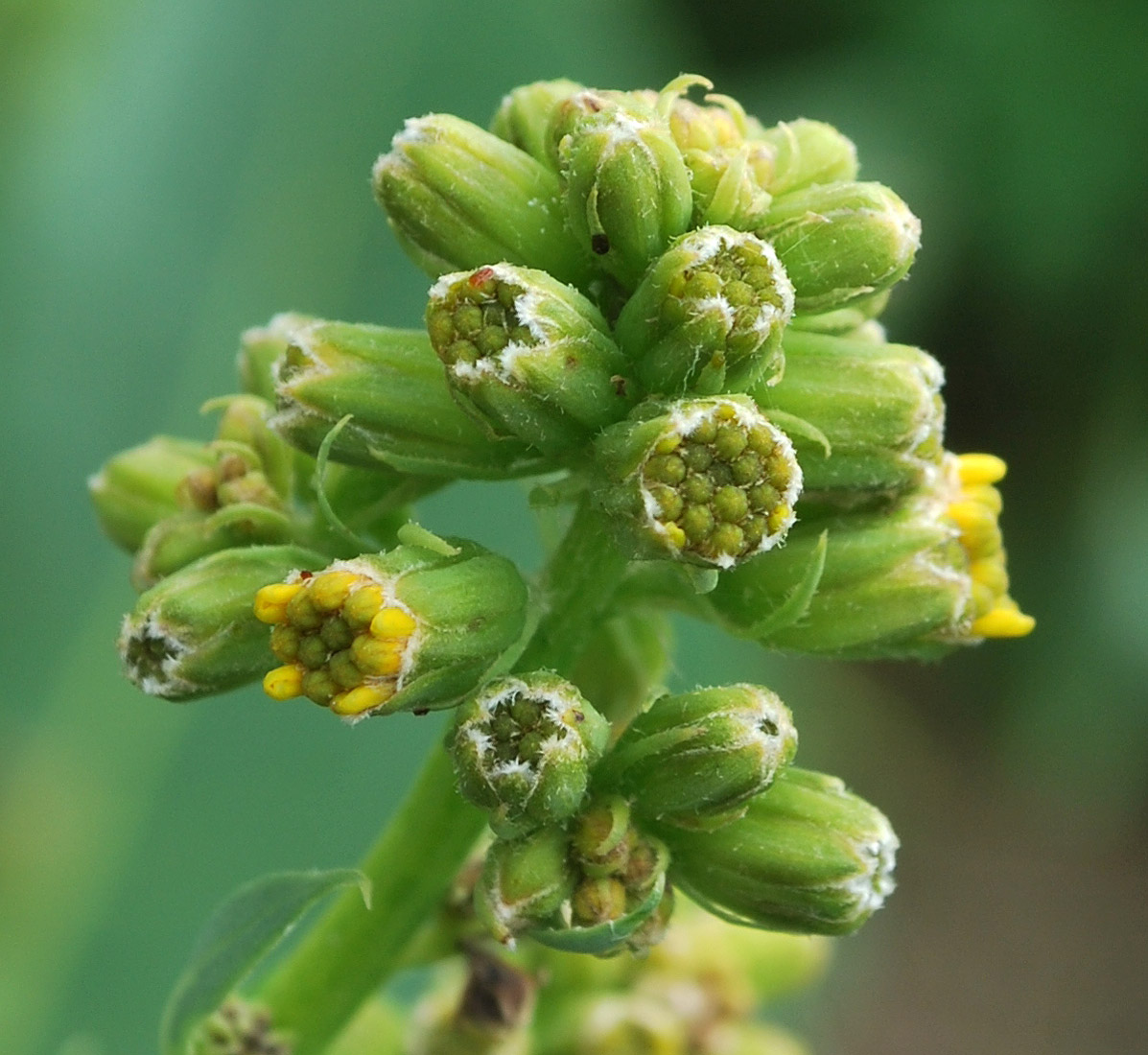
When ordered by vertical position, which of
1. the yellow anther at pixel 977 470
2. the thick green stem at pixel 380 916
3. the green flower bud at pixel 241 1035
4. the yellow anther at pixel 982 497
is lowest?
the green flower bud at pixel 241 1035

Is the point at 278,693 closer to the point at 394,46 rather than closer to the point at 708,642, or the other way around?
the point at 708,642

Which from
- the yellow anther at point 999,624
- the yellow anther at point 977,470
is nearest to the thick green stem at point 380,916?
the yellow anther at point 999,624

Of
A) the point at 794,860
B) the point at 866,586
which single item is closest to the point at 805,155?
the point at 866,586

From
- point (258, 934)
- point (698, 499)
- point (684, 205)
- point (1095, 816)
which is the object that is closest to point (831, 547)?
point (698, 499)

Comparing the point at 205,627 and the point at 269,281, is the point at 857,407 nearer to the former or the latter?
the point at 205,627

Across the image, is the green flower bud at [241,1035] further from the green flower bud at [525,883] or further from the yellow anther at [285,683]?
the yellow anther at [285,683]
